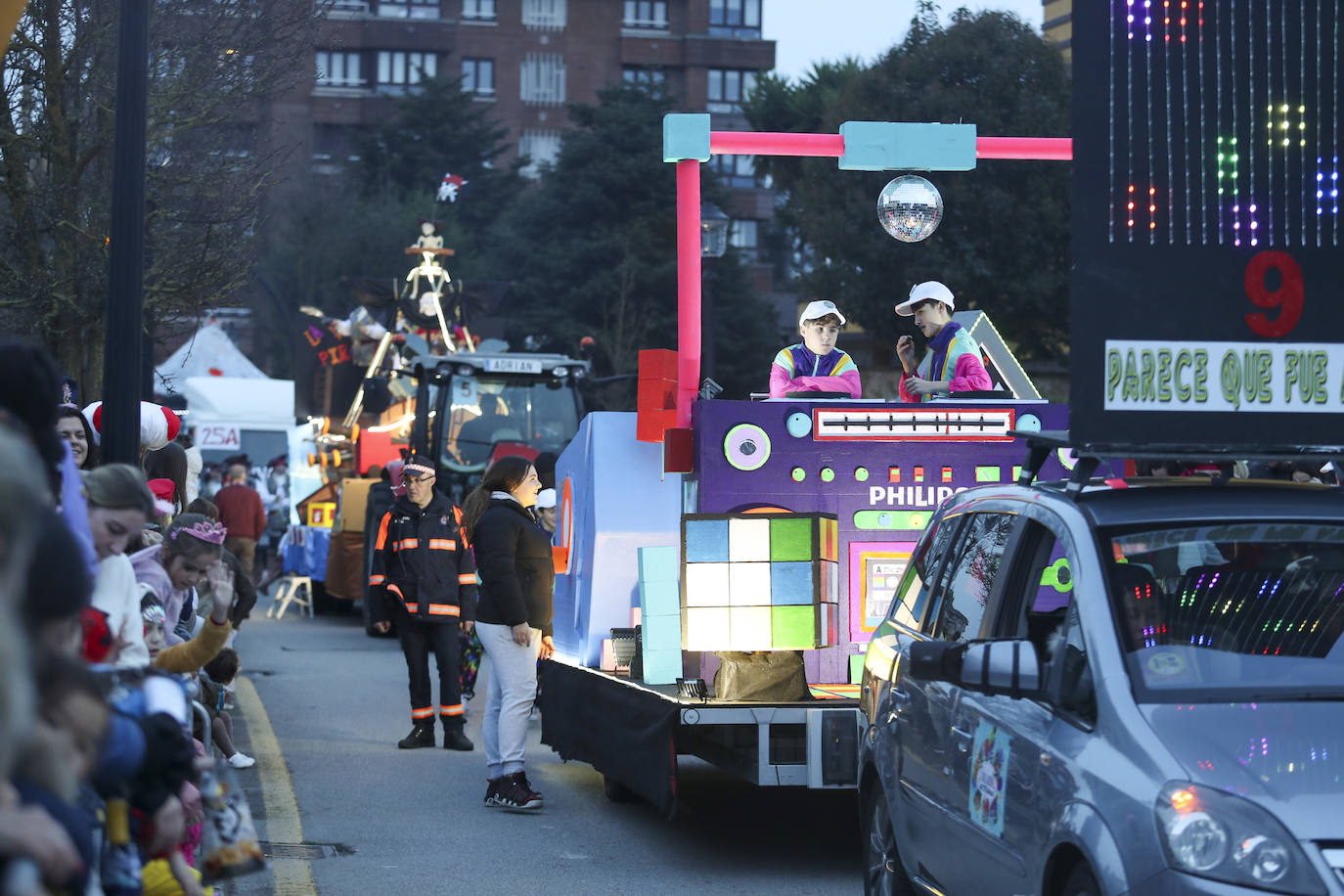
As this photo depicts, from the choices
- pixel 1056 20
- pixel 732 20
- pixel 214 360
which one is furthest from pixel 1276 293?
pixel 732 20

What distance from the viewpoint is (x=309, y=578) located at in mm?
25000

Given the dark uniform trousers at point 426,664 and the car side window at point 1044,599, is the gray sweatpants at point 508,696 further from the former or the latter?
the car side window at point 1044,599

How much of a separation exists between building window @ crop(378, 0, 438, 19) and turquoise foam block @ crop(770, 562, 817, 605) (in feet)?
220

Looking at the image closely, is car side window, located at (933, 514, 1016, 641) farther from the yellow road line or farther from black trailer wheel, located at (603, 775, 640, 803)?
black trailer wheel, located at (603, 775, 640, 803)

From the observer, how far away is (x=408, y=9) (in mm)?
73688

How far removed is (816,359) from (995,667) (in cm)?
564

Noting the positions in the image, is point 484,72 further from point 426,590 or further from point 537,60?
point 426,590

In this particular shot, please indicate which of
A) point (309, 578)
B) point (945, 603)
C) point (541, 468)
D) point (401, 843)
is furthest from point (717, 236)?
point (945, 603)

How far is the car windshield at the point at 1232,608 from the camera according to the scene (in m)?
5.22

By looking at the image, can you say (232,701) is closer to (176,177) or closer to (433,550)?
(433,550)

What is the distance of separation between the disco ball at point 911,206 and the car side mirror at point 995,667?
625 centimetres

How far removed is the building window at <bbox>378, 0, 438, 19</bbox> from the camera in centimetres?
7350

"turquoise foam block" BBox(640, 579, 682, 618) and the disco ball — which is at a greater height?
the disco ball

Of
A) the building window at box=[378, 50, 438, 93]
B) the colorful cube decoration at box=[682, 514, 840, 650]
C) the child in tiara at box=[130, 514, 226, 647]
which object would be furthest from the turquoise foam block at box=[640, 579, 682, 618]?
the building window at box=[378, 50, 438, 93]
